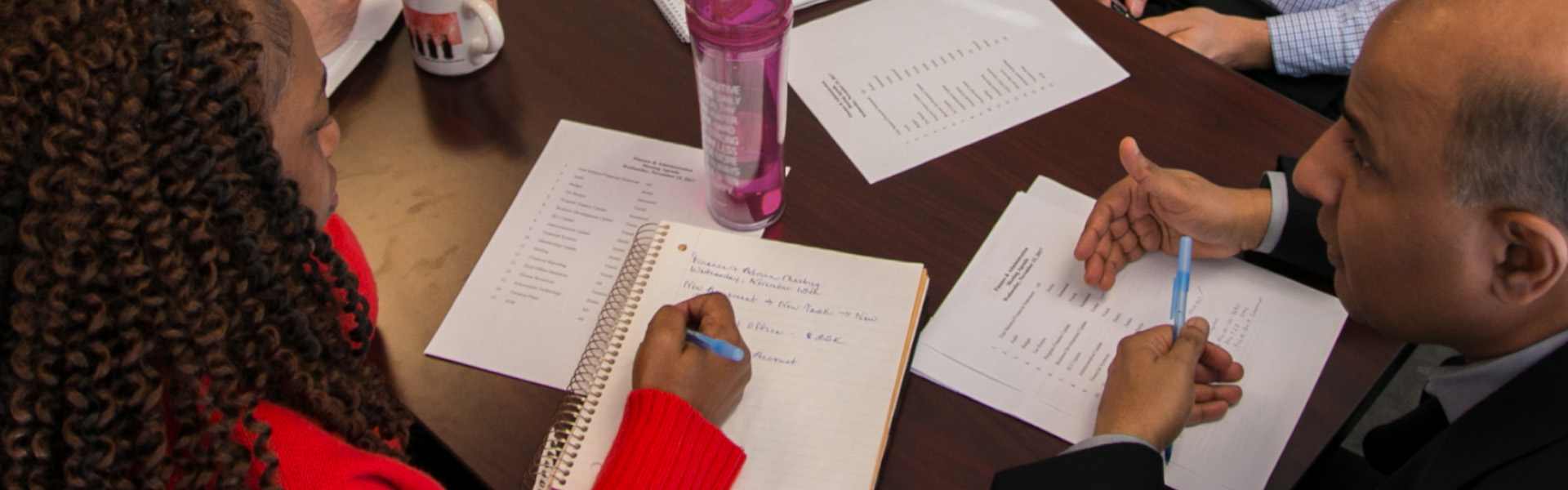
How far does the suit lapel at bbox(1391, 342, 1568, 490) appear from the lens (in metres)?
0.78

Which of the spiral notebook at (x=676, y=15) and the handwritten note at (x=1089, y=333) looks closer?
the handwritten note at (x=1089, y=333)

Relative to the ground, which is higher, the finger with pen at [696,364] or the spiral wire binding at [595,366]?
the finger with pen at [696,364]

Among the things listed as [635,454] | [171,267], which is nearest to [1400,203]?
[635,454]

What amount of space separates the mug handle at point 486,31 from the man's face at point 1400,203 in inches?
32.3

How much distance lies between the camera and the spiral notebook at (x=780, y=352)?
0.85m

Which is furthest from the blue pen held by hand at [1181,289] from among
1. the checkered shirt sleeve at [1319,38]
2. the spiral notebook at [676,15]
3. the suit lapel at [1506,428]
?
the checkered shirt sleeve at [1319,38]

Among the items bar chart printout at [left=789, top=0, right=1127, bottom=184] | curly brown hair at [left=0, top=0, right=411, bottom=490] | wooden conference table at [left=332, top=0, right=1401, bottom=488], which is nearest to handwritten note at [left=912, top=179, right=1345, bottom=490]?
wooden conference table at [left=332, top=0, right=1401, bottom=488]

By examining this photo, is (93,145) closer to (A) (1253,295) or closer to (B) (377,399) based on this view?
(B) (377,399)

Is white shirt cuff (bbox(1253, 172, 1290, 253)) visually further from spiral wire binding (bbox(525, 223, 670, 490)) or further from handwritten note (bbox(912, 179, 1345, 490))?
spiral wire binding (bbox(525, 223, 670, 490))

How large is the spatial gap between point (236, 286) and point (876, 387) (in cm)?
49

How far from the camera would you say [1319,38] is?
4.81 feet

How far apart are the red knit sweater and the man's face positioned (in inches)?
21.7

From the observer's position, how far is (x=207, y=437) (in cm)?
72

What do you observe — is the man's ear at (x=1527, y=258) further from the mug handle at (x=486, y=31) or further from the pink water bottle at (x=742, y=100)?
the mug handle at (x=486, y=31)
